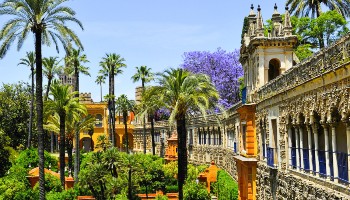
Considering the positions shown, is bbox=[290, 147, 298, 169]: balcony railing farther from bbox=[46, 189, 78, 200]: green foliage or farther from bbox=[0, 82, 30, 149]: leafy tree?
bbox=[0, 82, 30, 149]: leafy tree

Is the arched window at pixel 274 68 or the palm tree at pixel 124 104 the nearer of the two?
the arched window at pixel 274 68

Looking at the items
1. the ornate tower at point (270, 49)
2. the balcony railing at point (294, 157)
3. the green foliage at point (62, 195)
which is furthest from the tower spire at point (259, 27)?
the green foliage at point (62, 195)

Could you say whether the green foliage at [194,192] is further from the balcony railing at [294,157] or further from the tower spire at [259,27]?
the balcony railing at [294,157]

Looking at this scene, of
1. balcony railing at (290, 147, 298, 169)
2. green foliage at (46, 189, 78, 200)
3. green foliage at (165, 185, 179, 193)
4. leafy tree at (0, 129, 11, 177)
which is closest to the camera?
balcony railing at (290, 147, 298, 169)

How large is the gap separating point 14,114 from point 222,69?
98.1ft

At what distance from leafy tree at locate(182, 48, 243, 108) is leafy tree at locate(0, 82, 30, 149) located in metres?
24.3

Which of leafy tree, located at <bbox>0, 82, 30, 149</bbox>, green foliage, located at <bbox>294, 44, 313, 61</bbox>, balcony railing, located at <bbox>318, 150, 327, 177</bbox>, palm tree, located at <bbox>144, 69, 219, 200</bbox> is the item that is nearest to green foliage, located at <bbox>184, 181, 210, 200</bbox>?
palm tree, located at <bbox>144, 69, 219, 200</bbox>

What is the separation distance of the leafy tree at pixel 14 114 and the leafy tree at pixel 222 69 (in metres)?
24.3

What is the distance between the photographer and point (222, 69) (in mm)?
61812

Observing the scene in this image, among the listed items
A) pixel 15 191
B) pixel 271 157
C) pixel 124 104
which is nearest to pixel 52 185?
pixel 15 191

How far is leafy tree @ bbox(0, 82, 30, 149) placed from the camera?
218 feet

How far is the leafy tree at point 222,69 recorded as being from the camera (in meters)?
Result: 61.0

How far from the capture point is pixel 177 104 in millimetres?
27203

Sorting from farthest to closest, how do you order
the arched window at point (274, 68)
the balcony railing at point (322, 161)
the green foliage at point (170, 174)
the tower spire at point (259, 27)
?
the green foliage at point (170, 174) < the arched window at point (274, 68) < the tower spire at point (259, 27) < the balcony railing at point (322, 161)
